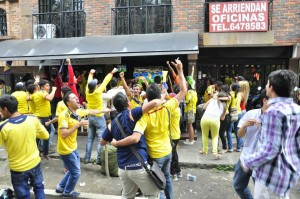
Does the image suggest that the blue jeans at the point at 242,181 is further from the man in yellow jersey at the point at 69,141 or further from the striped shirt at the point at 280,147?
the man in yellow jersey at the point at 69,141

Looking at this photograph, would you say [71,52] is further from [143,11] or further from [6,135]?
[6,135]

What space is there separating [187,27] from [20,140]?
6.82 meters

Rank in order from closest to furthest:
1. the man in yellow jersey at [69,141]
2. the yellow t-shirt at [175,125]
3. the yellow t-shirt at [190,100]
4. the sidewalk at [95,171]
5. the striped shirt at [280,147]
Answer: the striped shirt at [280,147] < the man in yellow jersey at [69,141] < the sidewalk at [95,171] < the yellow t-shirt at [175,125] < the yellow t-shirt at [190,100]

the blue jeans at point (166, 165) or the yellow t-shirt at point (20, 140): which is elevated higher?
the yellow t-shirt at point (20, 140)

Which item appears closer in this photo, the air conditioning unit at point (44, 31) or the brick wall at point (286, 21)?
the brick wall at point (286, 21)

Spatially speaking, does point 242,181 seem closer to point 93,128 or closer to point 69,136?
point 69,136

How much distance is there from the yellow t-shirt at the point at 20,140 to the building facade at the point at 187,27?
247 inches

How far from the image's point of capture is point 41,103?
256 inches

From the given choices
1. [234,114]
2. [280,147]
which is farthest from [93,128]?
[280,147]

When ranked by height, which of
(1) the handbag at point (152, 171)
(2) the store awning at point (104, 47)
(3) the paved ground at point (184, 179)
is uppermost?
(2) the store awning at point (104, 47)

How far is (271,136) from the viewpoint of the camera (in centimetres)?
227

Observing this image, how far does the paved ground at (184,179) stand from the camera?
4734mm

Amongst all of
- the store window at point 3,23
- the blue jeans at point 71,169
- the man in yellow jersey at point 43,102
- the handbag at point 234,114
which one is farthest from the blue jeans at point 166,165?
the store window at point 3,23

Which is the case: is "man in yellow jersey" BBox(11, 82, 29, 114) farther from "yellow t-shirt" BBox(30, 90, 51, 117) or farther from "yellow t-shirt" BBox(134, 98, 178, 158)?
"yellow t-shirt" BBox(134, 98, 178, 158)
